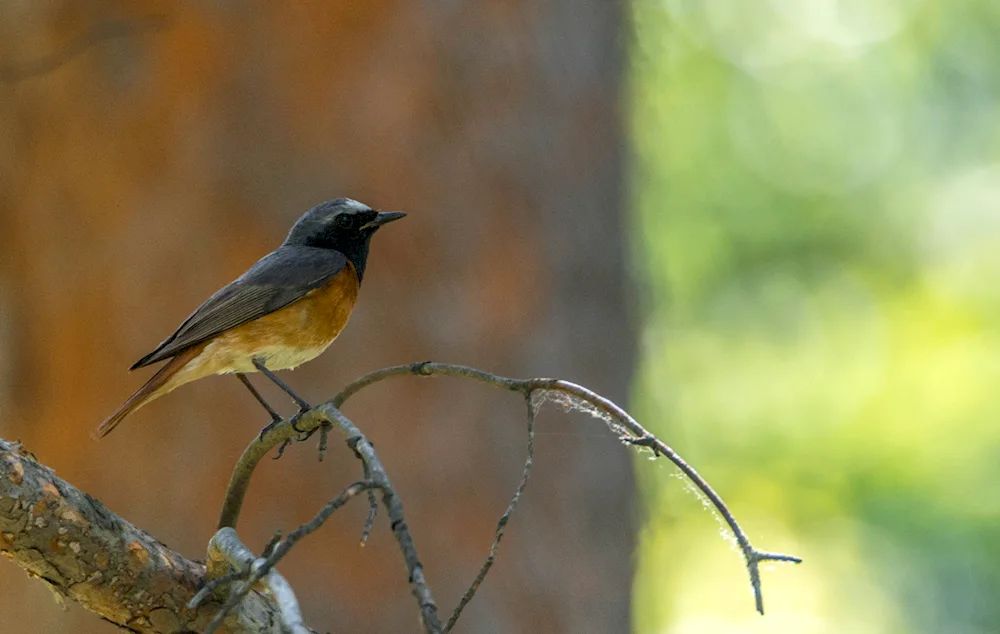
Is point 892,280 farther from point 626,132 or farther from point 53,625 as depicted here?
point 53,625

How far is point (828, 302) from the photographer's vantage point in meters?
7.94

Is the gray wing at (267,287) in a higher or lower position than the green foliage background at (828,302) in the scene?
lower

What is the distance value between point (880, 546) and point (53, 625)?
211 inches

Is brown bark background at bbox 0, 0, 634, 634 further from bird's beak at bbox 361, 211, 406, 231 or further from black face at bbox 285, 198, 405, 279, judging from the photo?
bird's beak at bbox 361, 211, 406, 231

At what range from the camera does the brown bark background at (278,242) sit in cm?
364

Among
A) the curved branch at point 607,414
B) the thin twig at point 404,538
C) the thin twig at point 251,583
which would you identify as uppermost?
the curved branch at point 607,414

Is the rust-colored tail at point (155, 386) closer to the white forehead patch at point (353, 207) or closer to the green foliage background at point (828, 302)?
the white forehead patch at point (353, 207)

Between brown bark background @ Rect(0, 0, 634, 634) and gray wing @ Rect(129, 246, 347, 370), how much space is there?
81 cm

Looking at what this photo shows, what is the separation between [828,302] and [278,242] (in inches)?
210

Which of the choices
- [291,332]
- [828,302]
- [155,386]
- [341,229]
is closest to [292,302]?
[291,332]

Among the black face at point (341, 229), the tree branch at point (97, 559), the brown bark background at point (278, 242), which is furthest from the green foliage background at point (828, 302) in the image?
the tree branch at point (97, 559)

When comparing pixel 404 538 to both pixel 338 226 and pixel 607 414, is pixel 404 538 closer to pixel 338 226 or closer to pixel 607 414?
pixel 607 414

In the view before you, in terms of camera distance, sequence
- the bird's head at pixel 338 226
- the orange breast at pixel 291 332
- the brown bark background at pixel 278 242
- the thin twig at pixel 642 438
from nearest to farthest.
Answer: the thin twig at pixel 642 438
the orange breast at pixel 291 332
the bird's head at pixel 338 226
the brown bark background at pixel 278 242

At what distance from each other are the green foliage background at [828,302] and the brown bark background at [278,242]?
272cm
